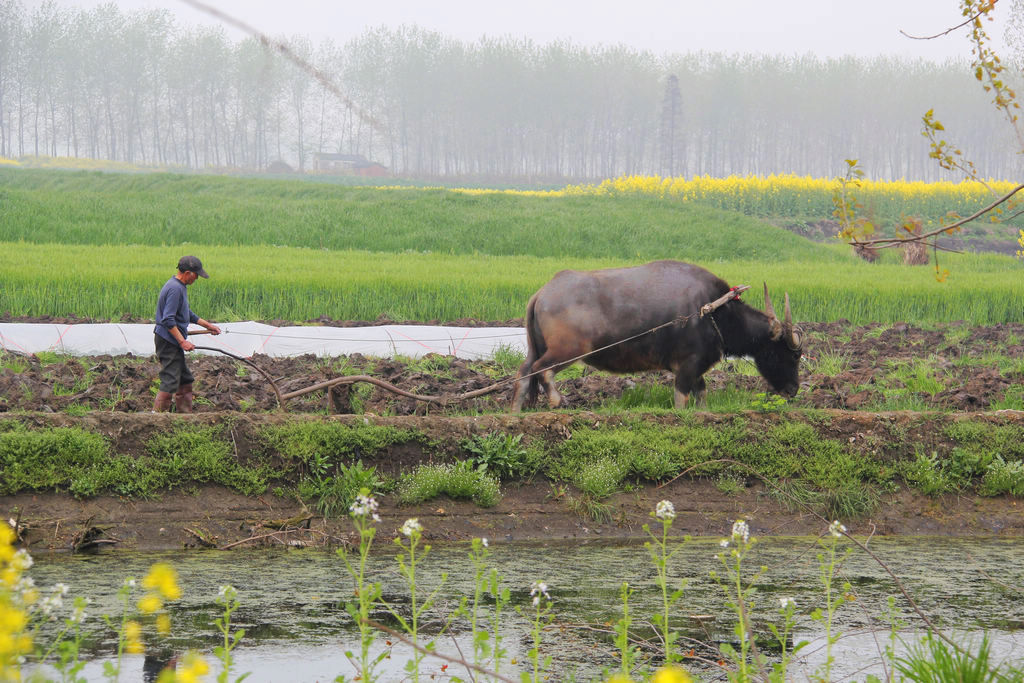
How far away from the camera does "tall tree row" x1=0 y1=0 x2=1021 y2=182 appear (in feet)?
239

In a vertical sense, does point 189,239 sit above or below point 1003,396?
above

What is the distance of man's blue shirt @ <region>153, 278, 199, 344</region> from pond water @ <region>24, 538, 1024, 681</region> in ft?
6.61

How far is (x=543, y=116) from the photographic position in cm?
7925

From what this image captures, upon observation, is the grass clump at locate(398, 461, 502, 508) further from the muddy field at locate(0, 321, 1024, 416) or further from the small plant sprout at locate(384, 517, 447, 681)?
the small plant sprout at locate(384, 517, 447, 681)

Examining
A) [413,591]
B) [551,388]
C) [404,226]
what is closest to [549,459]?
[551,388]

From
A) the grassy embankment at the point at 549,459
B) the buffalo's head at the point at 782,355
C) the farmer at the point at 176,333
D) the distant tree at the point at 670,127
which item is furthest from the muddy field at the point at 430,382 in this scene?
the distant tree at the point at 670,127

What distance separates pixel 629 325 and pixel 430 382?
220 cm

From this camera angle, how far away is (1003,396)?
11117 mm

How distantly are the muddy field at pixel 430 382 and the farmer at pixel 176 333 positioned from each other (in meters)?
0.59

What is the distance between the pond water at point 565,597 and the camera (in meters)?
5.70

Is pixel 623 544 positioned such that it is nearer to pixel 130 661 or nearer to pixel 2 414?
pixel 130 661

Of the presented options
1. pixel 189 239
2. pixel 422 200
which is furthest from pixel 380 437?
pixel 422 200

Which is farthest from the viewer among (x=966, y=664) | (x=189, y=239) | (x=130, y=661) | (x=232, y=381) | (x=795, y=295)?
(x=189, y=239)

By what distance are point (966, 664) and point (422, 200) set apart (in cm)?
2641
